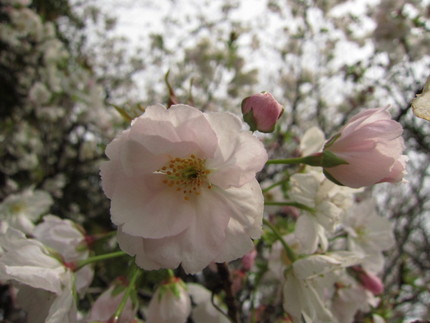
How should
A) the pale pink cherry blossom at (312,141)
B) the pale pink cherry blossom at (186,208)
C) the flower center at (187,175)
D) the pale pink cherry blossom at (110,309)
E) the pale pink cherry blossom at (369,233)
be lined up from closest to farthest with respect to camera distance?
the pale pink cherry blossom at (186,208)
the flower center at (187,175)
the pale pink cherry blossom at (110,309)
the pale pink cherry blossom at (312,141)
the pale pink cherry blossom at (369,233)

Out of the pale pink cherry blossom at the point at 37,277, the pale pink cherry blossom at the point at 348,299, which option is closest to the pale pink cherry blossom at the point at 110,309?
the pale pink cherry blossom at the point at 37,277

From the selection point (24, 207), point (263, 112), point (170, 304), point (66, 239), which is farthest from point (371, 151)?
point (24, 207)

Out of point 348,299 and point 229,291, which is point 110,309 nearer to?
point 229,291

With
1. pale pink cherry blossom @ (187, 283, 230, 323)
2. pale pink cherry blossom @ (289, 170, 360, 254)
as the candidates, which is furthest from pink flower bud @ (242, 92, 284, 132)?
pale pink cherry blossom @ (187, 283, 230, 323)

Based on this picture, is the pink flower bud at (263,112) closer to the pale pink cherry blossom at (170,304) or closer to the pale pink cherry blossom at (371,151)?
the pale pink cherry blossom at (371,151)

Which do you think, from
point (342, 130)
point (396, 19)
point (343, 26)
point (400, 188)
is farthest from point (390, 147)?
point (400, 188)

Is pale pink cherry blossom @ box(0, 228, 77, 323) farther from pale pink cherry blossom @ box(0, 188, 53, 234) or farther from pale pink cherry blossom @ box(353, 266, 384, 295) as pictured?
pale pink cherry blossom @ box(0, 188, 53, 234)

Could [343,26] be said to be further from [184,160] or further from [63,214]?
[184,160]
